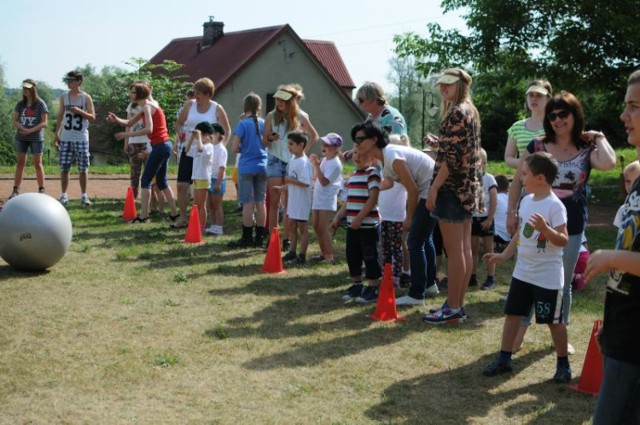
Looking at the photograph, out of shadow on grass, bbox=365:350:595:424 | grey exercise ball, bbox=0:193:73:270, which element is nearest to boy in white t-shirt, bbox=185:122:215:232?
grey exercise ball, bbox=0:193:73:270

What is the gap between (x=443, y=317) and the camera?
23.6 ft

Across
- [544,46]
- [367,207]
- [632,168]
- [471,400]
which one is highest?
[544,46]

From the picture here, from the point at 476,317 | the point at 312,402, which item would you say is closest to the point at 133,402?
the point at 312,402

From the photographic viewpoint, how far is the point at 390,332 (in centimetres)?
693

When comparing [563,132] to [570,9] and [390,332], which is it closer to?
[390,332]

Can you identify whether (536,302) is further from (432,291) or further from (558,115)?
(432,291)

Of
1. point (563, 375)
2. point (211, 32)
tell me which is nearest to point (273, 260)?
point (563, 375)

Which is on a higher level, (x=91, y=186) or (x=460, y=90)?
(x=460, y=90)

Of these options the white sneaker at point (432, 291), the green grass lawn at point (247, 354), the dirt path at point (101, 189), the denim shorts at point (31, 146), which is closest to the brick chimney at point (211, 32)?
the dirt path at point (101, 189)

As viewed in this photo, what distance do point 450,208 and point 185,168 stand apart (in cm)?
601

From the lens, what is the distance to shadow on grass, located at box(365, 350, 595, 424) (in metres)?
5.07

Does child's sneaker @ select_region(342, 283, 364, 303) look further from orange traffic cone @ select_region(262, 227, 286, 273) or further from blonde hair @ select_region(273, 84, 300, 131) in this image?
blonde hair @ select_region(273, 84, 300, 131)

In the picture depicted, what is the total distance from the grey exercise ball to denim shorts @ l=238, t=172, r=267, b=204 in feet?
8.74

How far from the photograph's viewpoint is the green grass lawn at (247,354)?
508 cm
